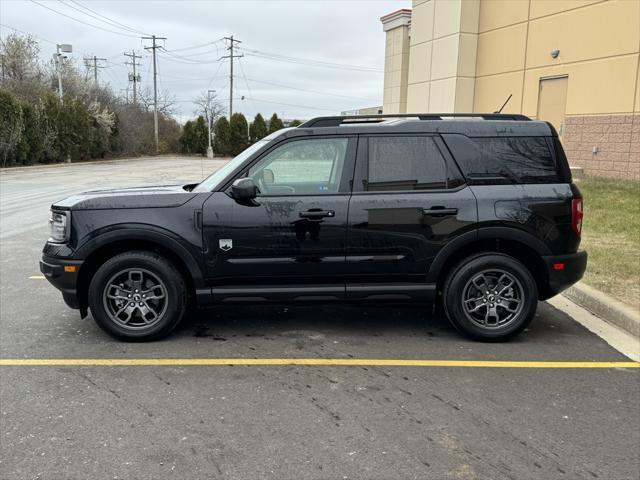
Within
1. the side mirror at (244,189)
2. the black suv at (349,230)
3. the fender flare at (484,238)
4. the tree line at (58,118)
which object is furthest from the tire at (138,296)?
the tree line at (58,118)

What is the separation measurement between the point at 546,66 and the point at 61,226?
19363 mm

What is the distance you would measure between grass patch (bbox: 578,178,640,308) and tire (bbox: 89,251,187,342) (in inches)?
173

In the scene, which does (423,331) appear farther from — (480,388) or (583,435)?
(583,435)

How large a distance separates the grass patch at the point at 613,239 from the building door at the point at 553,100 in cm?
517

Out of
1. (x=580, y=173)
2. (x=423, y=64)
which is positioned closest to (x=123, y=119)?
(x=423, y=64)

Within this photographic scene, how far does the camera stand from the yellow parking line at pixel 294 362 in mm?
4398

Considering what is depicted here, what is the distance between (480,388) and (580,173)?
16.7m

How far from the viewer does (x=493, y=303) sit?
4922 mm

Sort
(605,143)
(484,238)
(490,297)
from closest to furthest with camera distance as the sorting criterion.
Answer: (484,238) → (490,297) → (605,143)

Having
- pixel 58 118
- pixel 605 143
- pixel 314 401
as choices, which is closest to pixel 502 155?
pixel 314 401

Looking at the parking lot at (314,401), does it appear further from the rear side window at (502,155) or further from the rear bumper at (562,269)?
the rear side window at (502,155)

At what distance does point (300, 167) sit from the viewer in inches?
198

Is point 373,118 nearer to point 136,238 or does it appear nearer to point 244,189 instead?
point 244,189

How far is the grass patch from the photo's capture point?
6303 mm
